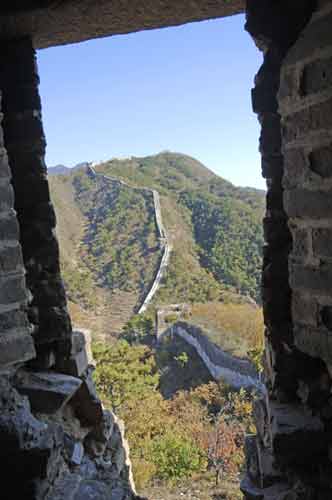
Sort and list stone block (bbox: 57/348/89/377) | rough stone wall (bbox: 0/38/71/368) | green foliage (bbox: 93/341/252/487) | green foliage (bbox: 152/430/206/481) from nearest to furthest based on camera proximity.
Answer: rough stone wall (bbox: 0/38/71/368) → stone block (bbox: 57/348/89/377) → green foliage (bbox: 152/430/206/481) → green foliage (bbox: 93/341/252/487)

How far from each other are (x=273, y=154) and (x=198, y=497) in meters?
5.88

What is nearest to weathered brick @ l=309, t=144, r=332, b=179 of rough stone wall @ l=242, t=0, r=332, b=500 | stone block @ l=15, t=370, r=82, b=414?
rough stone wall @ l=242, t=0, r=332, b=500

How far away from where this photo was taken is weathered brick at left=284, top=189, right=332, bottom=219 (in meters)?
1.51

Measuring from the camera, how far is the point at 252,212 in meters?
34.3

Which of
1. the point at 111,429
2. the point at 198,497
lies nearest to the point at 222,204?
the point at 198,497

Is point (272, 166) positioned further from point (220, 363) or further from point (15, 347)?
point (220, 363)

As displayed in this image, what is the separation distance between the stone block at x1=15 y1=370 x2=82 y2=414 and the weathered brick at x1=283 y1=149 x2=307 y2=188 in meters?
1.30

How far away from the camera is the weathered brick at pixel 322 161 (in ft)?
4.90

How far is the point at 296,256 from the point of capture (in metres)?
1.68

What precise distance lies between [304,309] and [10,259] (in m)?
1.14

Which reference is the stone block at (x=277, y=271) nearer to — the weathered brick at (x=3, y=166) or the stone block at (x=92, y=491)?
the stone block at (x=92, y=491)

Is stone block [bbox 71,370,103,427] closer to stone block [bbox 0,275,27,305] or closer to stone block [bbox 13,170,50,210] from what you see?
stone block [bbox 0,275,27,305]

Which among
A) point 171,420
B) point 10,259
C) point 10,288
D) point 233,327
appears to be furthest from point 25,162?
point 233,327

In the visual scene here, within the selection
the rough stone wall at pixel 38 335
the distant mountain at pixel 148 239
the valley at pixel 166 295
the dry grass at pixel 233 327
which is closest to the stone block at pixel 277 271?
the rough stone wall at pixel 38 335
